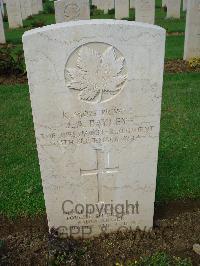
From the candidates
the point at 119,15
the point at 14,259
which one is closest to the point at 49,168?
the point at 14,259

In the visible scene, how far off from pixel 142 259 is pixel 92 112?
4.41 feet

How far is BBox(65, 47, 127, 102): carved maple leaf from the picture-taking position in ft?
9.35

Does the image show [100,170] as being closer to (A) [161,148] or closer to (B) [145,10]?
(A) [161,148]

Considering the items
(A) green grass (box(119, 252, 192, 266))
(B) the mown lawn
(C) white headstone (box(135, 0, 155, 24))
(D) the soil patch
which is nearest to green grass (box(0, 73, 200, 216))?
(B) the mown lawn

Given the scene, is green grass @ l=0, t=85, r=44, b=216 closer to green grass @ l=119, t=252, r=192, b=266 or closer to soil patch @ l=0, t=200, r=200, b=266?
soil patch @ l=0, t=200, r=200, b=266

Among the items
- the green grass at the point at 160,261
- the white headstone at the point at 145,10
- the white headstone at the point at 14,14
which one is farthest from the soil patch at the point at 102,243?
the white headstone at the point at 14,14

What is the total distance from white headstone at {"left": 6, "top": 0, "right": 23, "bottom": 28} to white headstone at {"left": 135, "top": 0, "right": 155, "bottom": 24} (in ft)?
18.9

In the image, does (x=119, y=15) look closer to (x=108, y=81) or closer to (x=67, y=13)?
(x=67, y=13)

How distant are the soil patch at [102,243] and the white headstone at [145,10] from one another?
11.9 meters

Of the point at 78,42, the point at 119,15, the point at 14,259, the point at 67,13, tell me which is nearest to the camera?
the point at 78,42

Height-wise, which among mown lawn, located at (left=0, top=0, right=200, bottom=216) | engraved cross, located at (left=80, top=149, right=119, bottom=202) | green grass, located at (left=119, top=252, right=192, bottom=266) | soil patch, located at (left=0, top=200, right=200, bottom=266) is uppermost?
engraved cross, located at (left=80, top=149, right=119, bottom=202)

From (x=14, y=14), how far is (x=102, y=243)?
15391mm

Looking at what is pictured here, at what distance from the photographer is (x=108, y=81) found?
9.70ft

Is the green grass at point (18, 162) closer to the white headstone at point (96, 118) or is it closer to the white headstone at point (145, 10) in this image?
the white headstone at point (96, 118)
